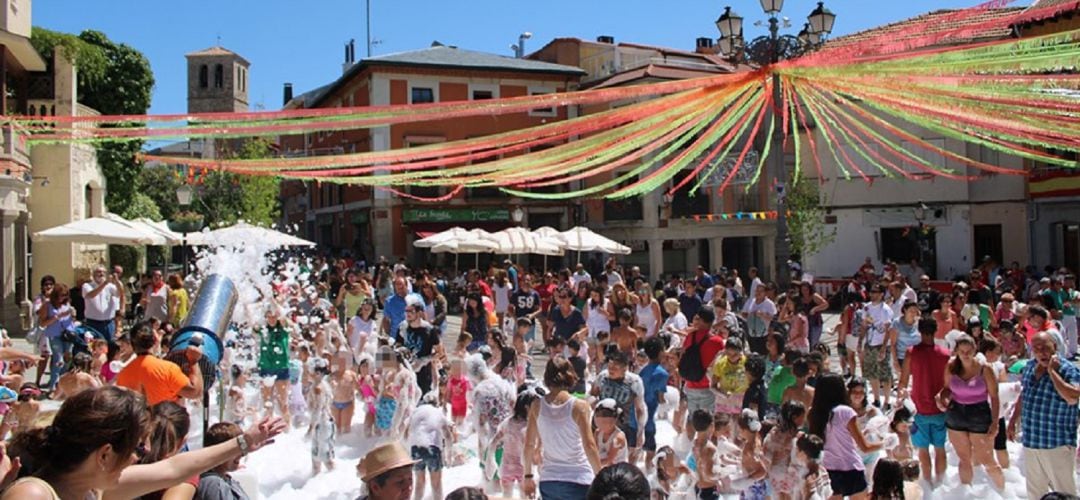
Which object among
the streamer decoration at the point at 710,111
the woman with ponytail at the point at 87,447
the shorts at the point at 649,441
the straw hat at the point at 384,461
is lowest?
the shorts at the point at 649,441

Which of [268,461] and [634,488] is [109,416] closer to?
[634,488]

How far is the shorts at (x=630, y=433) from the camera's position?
23.9 feet

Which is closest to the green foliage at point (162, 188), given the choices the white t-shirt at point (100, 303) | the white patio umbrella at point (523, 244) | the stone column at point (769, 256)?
the white patio umbrella at point (523, 244)

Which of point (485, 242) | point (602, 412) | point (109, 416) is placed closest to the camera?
point (109, 416)

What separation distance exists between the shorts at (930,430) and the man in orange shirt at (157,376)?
19.4 ft

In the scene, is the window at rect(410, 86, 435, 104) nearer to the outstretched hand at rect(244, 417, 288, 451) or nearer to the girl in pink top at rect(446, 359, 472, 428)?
the girl in pink top at rect(446, 359, 472, 428)

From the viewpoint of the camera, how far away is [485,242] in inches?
943

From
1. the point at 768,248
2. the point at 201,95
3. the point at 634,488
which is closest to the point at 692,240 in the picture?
the point at 768,248

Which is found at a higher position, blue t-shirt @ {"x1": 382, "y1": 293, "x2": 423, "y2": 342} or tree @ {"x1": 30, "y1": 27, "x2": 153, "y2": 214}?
tree @ {"x1": 30, "y1": 27, "x2": 153, "y2": 214}

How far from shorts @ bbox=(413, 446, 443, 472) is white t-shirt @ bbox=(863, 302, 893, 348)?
19.5 ft

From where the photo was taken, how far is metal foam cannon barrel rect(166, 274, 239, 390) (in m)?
6.40

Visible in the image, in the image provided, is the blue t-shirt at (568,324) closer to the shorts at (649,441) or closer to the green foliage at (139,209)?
the shorts at (649,441)

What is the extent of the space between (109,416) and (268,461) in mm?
6406

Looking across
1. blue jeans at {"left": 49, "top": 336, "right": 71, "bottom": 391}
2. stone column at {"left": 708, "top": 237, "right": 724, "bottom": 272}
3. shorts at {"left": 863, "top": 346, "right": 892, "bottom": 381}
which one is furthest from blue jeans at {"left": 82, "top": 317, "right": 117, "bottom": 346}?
stone column at {"left": 708, "top": 237, "right": 724, "bottom": 272}
